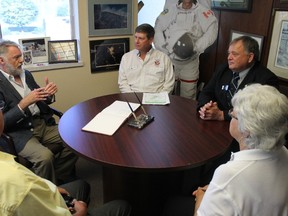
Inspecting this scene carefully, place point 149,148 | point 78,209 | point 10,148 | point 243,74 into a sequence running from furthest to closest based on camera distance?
point 243,74, point 10,148, point 149,148, point 78,209

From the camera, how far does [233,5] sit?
298cm

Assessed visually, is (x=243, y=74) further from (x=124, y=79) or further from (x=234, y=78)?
(x=124, y=79)

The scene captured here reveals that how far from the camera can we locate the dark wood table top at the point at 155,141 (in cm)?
146

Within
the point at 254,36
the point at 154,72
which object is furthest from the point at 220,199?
the point at 254,36

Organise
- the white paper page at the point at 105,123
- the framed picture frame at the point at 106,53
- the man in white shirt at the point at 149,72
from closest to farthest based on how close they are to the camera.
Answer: the white paper page at the point at 105,123
the man in white shirt at the point at 149,72
the framed picture frame at the point at 106,53

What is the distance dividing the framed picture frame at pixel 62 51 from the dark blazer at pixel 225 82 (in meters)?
1.55

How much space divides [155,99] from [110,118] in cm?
53

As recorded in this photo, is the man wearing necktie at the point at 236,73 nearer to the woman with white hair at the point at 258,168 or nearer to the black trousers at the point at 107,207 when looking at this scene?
the black trousers at the point at 107,207

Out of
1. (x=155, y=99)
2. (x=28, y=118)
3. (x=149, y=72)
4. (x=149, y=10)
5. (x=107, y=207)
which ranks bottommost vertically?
(x=107, y=207)

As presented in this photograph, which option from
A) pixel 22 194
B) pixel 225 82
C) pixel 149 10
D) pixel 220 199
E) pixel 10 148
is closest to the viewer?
pixel 22 194

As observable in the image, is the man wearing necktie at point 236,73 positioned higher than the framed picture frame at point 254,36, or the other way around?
the framed picture frame at point 254,36

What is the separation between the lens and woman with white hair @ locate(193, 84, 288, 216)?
3.05 feet

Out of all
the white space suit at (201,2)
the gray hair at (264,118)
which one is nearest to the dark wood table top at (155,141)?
the gray hair at (264,118)

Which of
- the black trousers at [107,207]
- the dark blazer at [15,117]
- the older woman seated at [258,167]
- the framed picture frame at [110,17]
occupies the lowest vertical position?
the black trousers at [107,207]
